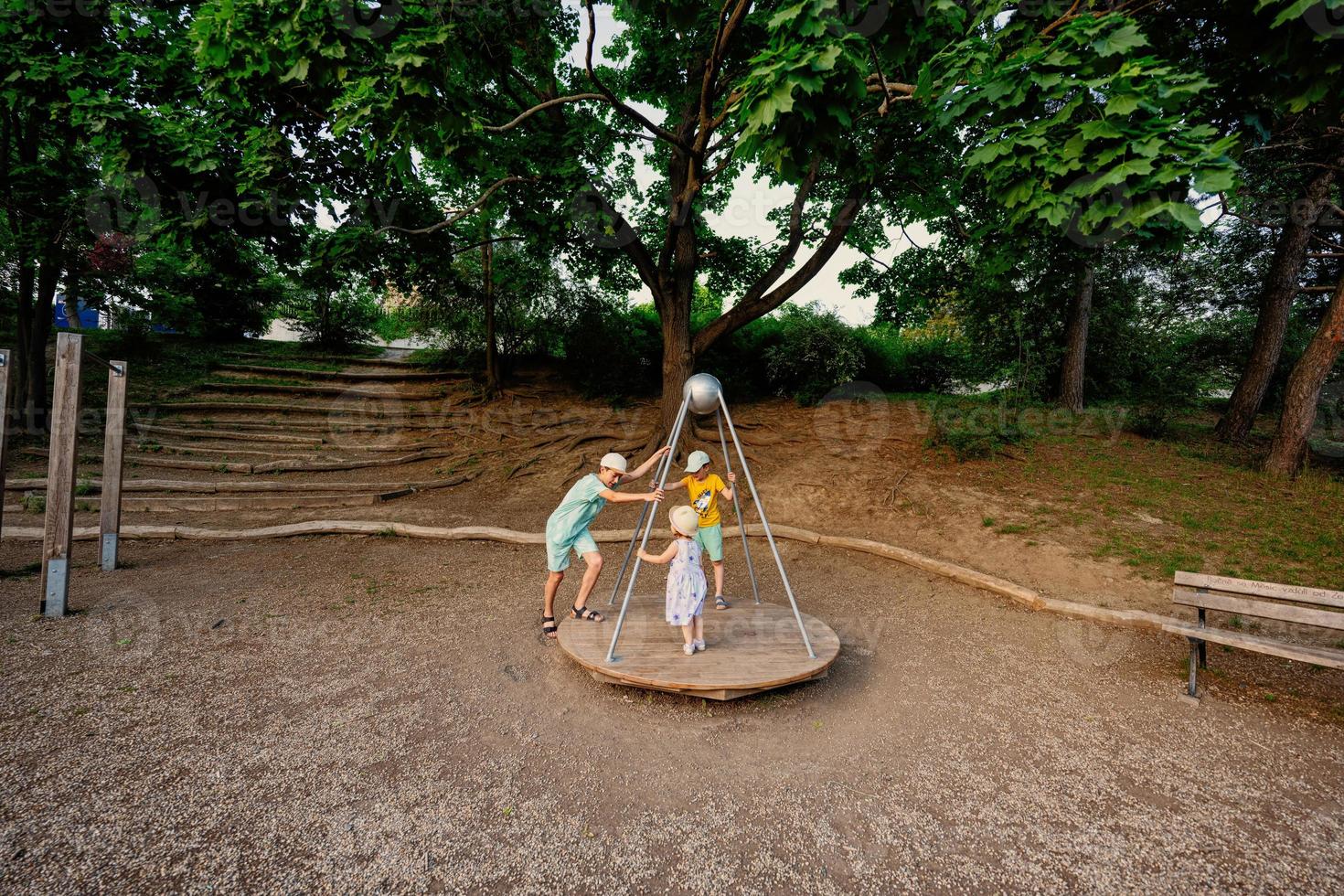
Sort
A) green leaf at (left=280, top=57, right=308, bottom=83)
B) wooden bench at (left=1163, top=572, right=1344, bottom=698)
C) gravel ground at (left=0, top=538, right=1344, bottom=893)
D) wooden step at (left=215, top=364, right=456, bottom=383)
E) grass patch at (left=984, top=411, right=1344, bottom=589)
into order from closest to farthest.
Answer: gravel ground at (left=0, top=538, right=1344, bottom=893)
wooden bench at (left=1163, top=572, right=1344, bottom=698)
green leaf at (left=280, top=57, right=308, bottom=83)
grass patch at (left=984, top=411, right=1344, bottom=589)
wooden step at (left=215, top=364, right=456, bottom=383)

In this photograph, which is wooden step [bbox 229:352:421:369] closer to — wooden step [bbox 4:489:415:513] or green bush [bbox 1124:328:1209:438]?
wooden step [bbox 4:489:415:513]

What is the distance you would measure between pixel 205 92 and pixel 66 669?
5.52 meters

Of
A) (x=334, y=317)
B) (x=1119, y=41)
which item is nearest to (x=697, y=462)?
(x=1119, y=41)

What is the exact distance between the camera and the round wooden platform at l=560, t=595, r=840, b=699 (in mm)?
3637

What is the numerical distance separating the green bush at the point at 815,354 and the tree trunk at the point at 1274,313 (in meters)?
6.82

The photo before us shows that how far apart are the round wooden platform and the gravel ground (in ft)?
1.10

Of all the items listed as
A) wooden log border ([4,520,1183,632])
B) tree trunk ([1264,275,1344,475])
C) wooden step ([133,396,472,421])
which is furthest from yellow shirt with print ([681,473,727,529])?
wooden step ([133,396,472,421])

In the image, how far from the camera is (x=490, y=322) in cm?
1403

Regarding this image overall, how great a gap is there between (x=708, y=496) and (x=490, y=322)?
1107 cm

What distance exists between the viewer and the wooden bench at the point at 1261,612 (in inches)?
143

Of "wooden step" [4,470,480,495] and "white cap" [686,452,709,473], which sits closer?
"white cap" [686,452,709,473]

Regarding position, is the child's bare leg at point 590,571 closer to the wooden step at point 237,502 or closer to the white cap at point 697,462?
the white cap at point 697,462

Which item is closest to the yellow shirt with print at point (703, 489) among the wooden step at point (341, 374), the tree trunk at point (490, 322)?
the tree trunk at point (490, 322)

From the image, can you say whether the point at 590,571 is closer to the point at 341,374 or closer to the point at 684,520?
the point at 684,520
